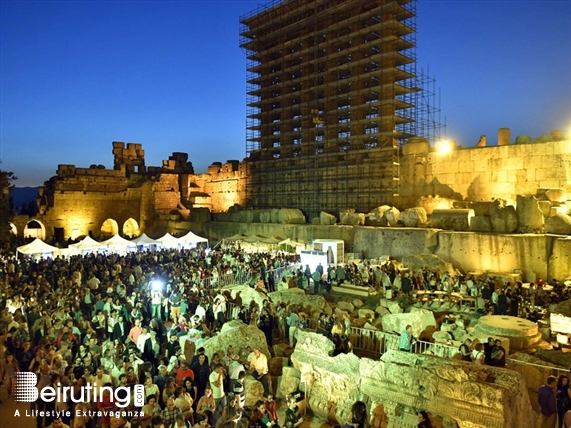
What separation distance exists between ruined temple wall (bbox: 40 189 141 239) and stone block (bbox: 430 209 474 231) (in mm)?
23748

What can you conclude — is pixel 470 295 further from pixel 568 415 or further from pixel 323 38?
pixel 323 38

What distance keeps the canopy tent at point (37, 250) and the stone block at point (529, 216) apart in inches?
696

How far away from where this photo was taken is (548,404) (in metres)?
5.21

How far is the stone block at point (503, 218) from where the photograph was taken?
14320 millimetres

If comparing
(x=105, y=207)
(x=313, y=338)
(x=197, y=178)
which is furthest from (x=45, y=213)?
(x=313, y=338)

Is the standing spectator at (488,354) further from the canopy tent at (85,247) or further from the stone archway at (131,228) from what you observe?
the stone archway at (131,228)

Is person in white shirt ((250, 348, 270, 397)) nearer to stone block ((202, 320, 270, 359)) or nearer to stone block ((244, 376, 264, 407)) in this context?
stone block ((244, 376, 264, 407))

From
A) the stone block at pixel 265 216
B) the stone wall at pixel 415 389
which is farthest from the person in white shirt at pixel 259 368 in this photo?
the stone block at pixel 265 216

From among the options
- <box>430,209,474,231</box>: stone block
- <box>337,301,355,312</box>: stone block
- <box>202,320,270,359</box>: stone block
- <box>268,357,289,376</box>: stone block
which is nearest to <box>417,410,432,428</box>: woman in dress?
<box>268,357,289,376</box>: stone block

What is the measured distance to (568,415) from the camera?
4.76m

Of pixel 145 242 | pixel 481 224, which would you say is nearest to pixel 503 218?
pixel 481 224

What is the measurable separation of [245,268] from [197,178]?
21069 mm

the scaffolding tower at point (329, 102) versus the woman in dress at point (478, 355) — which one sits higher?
the scaffolding tower at point (329, 102)

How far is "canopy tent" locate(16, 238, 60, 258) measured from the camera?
15842mm
